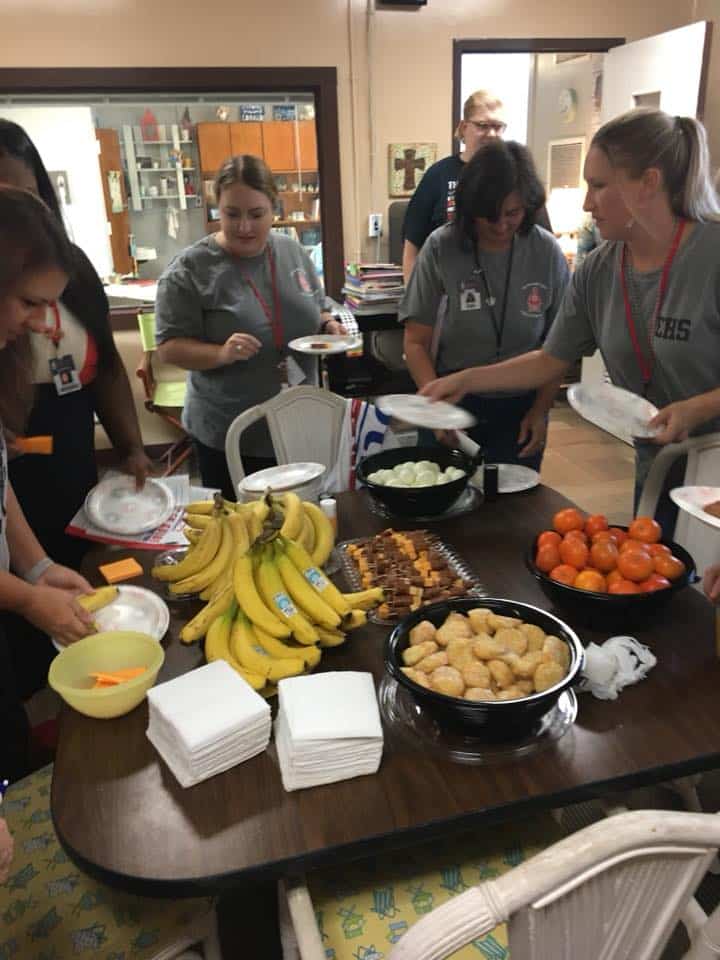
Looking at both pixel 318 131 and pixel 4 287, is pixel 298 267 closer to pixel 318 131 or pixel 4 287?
pixel 4 287

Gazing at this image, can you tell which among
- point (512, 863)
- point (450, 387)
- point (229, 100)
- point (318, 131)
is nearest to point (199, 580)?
point (512, 863)

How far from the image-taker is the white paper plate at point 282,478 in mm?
1852

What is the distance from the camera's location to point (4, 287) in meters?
1.21

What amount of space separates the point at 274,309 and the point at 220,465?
594 millimetres

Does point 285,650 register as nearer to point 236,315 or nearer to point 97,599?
point 97,599

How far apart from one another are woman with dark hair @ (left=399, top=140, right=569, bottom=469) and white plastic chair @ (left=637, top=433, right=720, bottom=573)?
1.61 ft

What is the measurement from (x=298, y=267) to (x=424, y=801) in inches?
80.0

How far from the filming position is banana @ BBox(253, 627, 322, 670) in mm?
1259

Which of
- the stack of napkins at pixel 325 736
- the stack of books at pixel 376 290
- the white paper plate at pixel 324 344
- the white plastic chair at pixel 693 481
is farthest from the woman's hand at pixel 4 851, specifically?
the stack of books at pixel 376 290

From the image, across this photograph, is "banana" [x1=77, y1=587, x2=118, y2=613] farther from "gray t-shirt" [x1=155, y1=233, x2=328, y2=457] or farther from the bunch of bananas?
"gray t-shirt" [x1=155, y1=233, x2=328, y2=457]

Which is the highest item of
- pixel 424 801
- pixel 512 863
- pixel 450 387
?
pixel 450 387

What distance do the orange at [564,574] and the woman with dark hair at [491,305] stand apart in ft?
3.38

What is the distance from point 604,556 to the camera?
138cm

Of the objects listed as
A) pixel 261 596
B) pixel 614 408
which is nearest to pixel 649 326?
pixel 614 408
